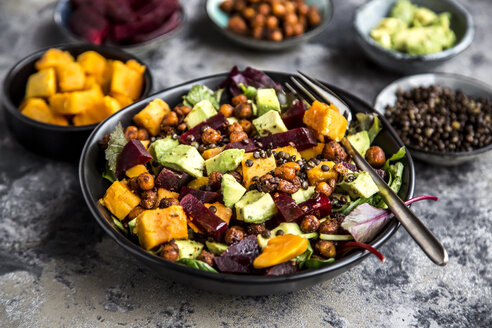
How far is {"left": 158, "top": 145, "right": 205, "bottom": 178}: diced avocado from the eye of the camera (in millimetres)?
2129

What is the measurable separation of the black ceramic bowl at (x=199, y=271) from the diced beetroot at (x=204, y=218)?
196 millimetres

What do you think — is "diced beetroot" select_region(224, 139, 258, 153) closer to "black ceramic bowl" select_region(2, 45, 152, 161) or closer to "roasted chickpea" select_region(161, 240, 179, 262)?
"roasted chickpea" select_region(161, 240, 179, 262)

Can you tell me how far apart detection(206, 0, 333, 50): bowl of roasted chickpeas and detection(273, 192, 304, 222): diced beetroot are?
1677 millimetres

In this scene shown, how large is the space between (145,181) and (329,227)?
0.74 meters

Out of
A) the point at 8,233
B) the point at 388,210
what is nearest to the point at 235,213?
the point at 388,210

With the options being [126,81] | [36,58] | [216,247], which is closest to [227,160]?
[216,247]

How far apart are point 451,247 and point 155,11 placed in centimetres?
225

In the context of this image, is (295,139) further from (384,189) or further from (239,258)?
(239,258)

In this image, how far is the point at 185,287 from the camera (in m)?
2.21

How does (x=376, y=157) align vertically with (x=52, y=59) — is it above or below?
below

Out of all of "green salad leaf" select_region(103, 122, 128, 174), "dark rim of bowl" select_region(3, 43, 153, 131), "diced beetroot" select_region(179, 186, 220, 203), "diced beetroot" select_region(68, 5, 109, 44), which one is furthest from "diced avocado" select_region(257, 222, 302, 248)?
"diced beetroot" select_region(68, 5, 109, 44)

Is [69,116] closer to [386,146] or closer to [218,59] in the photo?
[218,59]

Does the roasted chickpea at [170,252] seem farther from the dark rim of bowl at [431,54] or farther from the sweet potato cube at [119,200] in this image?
the dark rim of bowl at [431,54]

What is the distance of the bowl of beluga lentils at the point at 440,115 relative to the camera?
9.02ft
